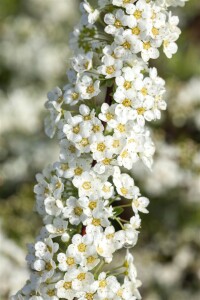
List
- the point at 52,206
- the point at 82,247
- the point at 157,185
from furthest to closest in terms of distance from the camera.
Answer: the point at 157,185 → the point at 52,206 → the point at 82,247

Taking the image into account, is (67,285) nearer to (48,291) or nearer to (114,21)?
(48,291)

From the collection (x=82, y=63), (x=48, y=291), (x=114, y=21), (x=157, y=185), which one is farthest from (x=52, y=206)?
(x=157, y=185)

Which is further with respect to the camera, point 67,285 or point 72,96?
point 72,96

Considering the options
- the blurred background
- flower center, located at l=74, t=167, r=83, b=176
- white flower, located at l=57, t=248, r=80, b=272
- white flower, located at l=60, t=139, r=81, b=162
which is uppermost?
the blurred background

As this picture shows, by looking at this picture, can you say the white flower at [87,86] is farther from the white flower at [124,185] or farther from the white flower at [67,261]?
the white flower at [67,261]

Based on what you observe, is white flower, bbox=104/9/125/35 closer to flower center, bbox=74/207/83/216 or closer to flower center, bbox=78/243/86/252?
flower center, bbox=74/207/83/216

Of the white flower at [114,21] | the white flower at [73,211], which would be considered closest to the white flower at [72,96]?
the white flower at [114,21]

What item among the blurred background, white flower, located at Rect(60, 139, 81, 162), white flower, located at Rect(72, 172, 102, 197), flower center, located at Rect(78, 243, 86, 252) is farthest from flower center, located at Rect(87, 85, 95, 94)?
the blurred background

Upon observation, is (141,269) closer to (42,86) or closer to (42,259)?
(42,86)

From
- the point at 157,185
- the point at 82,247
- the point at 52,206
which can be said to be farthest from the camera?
the point at 157,185

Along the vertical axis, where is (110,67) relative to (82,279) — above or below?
above
